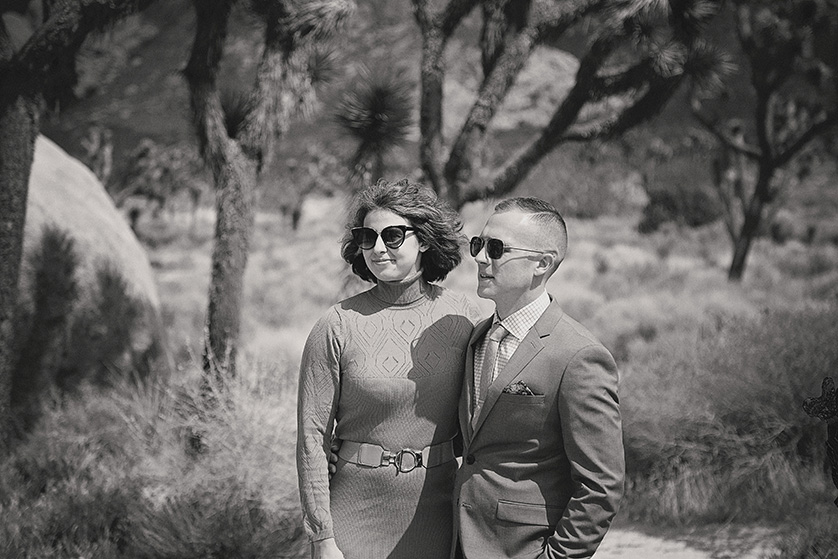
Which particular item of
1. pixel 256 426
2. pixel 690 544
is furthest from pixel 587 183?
pixel 256 426

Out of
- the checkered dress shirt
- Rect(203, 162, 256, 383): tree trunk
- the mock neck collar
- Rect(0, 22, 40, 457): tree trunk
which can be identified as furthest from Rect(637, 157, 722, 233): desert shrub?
the checkered dress shirt

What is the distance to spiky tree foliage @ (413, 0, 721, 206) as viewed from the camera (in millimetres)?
7664

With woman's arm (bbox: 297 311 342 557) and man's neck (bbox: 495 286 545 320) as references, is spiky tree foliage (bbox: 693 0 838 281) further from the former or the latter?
woman's arm (bbox: 297 311 342 557)

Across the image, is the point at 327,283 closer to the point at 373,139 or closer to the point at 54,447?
the point at 373,139

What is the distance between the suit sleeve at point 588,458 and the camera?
2.19 metres

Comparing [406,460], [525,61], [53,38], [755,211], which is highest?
[525,61]

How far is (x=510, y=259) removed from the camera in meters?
2.38

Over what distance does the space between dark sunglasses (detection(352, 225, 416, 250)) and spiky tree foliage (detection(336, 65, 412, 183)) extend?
18.7 feet

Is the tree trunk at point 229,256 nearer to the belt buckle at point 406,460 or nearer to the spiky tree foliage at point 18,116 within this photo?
the spiky tree foliage at point 18,116

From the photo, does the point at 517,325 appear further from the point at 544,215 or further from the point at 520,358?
the point at 544,215

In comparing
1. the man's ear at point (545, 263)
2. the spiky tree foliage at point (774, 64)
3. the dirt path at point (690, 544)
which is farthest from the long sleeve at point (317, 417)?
the spiky tree foliage at point (774, 64)

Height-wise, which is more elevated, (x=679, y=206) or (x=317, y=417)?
(x=317, y=417)

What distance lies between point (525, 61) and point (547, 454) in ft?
20.1

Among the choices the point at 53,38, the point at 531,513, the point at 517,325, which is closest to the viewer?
the point at 531,513
